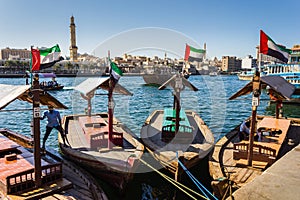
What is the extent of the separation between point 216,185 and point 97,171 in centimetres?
627

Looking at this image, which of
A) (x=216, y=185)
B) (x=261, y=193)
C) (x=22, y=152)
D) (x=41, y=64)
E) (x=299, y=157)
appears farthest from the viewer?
(x=22, y=152)

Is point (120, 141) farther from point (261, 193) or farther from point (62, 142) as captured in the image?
point (261, 193)

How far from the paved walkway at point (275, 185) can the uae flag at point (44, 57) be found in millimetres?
7718

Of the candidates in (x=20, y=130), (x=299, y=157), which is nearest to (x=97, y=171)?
(x=299, y=157)

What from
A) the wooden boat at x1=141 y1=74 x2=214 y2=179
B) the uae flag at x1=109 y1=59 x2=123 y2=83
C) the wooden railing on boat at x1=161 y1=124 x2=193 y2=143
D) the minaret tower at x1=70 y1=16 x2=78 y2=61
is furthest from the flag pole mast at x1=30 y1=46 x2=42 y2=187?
the minaret tower at x1=70 y1=16 x2=78 y2=61

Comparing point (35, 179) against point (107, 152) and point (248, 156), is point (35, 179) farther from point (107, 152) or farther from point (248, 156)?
point (248, 156)

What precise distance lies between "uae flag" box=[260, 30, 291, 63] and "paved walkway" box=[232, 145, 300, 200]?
831 cm

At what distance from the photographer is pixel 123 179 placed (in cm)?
957

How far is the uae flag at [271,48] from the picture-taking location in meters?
10.1

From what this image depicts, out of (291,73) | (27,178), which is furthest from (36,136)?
A: (291,73)

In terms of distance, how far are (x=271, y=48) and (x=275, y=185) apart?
9.27m

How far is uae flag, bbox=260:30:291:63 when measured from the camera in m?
10.1

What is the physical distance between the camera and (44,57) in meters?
8.69

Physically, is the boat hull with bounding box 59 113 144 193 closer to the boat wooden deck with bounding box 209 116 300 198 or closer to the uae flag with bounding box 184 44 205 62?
the boat wooden deck with bounding box 209 116 300 198
